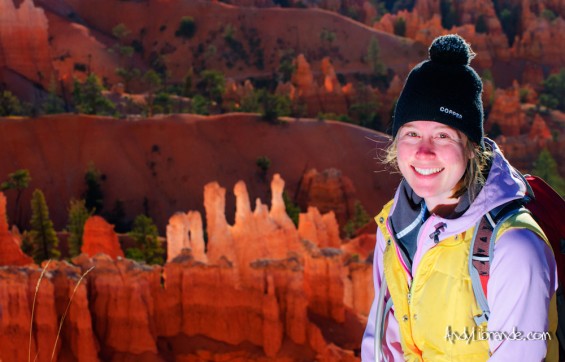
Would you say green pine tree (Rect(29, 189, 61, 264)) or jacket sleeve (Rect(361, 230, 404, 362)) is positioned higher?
jacket sleeve (Rect(361, 230, 404, 362))

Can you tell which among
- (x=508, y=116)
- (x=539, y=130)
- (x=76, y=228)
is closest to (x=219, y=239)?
(x=76, y=228)

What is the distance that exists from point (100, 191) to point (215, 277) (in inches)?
756

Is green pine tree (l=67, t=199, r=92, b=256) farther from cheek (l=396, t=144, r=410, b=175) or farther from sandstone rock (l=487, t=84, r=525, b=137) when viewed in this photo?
sandstone rock (l=487, t=84, r=525, b=137)

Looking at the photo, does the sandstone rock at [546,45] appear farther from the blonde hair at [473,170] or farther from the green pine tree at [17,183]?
the blonde hair at [473,170]

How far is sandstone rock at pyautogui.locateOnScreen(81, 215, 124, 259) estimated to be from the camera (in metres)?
24.9

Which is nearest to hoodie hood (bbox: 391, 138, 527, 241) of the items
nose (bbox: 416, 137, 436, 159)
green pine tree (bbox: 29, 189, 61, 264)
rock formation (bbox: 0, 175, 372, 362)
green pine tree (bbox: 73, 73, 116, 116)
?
nose (bbox: 416, 137, 436, 159)

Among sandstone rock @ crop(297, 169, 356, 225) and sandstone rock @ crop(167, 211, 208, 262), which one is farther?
sandstone rock @ crop(297, 169, 356, 225)

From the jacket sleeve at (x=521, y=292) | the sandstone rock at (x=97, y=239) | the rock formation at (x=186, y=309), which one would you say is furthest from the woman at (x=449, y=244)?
the sandstone rock at (x=97, y=239)

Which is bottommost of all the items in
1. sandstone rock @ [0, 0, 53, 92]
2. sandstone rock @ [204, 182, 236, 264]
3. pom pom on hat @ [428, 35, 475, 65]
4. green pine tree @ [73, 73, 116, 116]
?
sandstone rock @ [204, 182, 236, 264]

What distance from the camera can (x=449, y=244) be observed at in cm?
340

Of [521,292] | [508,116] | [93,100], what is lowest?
[508,116]

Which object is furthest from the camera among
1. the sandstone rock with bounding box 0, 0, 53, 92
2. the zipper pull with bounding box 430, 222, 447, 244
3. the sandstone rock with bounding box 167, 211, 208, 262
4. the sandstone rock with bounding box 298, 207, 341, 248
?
the sandstone rock with bounding box 0, 0, 53, 92

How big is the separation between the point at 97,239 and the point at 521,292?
2291 centimetres

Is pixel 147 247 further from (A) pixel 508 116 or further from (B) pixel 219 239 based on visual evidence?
(A) pixel 508 116
